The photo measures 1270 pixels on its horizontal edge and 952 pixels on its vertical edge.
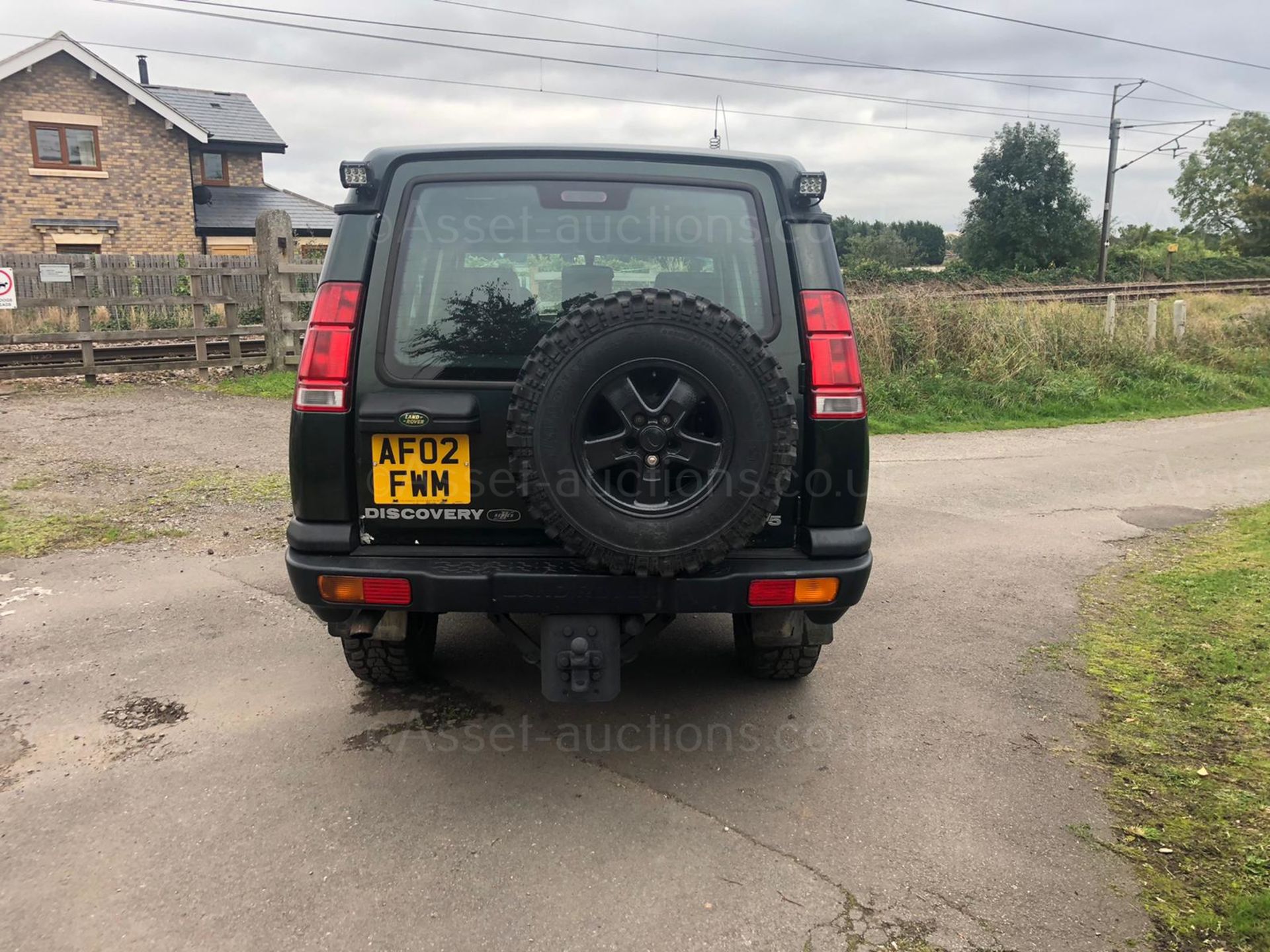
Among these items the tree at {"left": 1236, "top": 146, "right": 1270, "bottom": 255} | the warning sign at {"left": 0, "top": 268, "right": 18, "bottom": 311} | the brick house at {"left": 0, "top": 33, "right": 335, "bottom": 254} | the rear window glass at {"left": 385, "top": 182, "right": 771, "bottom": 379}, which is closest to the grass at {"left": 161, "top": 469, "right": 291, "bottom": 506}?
the rear window glass at {"left": 385, "top": 182, "right": 771, "bottom": 379}

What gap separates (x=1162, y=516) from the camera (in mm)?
7293

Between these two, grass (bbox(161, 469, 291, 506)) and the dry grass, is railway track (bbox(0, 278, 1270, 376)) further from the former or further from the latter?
grass (bbox(161, 469, 291, 506))

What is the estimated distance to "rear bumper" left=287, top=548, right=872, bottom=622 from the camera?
2.95 metres

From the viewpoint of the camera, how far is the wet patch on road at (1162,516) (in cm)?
704

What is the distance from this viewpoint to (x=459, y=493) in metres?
3.06

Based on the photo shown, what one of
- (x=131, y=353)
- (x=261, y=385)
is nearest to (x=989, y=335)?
(x=261, y=385)

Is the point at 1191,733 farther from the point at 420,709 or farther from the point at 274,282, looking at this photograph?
the point at 274,282

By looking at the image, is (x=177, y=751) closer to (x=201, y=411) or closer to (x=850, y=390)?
(x=850, y=390)

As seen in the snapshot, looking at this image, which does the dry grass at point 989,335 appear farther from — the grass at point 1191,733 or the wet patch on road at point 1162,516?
the grass at point 1191,733

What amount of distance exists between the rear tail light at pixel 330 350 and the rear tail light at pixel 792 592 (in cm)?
145

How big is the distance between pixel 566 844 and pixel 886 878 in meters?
0.94

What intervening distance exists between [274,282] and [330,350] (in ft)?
36.5

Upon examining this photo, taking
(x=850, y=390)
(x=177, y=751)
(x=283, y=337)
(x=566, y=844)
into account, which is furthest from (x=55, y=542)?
(x=283, y=337)

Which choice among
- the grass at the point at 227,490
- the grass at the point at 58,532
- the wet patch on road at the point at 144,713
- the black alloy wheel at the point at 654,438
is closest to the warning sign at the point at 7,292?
the grass at the point at 227,490
